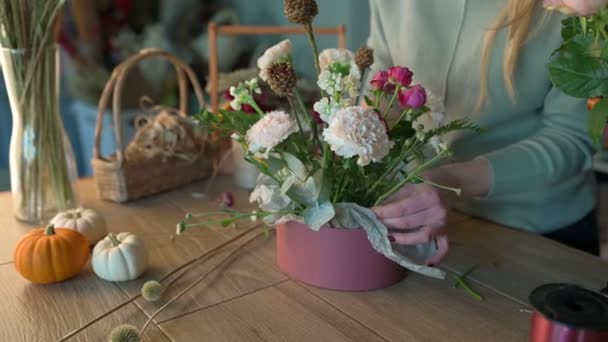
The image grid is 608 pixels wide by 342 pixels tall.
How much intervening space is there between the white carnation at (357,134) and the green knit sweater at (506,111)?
0.34 meters

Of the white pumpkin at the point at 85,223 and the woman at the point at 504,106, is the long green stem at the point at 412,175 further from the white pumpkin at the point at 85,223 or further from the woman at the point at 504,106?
the white pumpkin at the point at 85,223

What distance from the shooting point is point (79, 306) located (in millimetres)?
747

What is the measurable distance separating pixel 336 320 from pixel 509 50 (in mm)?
571

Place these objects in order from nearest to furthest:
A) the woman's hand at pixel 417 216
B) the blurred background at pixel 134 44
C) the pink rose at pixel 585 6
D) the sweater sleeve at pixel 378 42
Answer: the pink rose at pixel 585 6
the woman's hand at pixel 417 216
the sweater sleeve at pixel 378 42
the blurred background at pixel 134 44

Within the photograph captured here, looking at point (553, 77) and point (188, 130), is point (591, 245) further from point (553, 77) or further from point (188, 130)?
point (188, 130)

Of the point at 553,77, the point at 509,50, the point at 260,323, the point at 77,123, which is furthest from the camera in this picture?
the point at 77,123

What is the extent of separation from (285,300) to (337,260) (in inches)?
3.5

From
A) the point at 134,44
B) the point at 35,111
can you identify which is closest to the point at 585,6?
the point at 35,111

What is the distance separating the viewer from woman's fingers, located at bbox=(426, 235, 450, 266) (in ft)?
2.56

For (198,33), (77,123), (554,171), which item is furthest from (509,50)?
(77,123)

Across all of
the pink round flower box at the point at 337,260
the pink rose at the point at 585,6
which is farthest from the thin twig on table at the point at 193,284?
the pink rose at the point at 585,6

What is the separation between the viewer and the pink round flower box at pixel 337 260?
76 cm

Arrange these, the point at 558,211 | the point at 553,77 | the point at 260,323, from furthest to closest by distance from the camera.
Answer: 1. the point at 558,211
2. the point at 260,323
3. the point at 553,77

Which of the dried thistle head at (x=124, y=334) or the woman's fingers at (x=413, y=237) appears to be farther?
the woman's fingers at (x=413, y=237)
